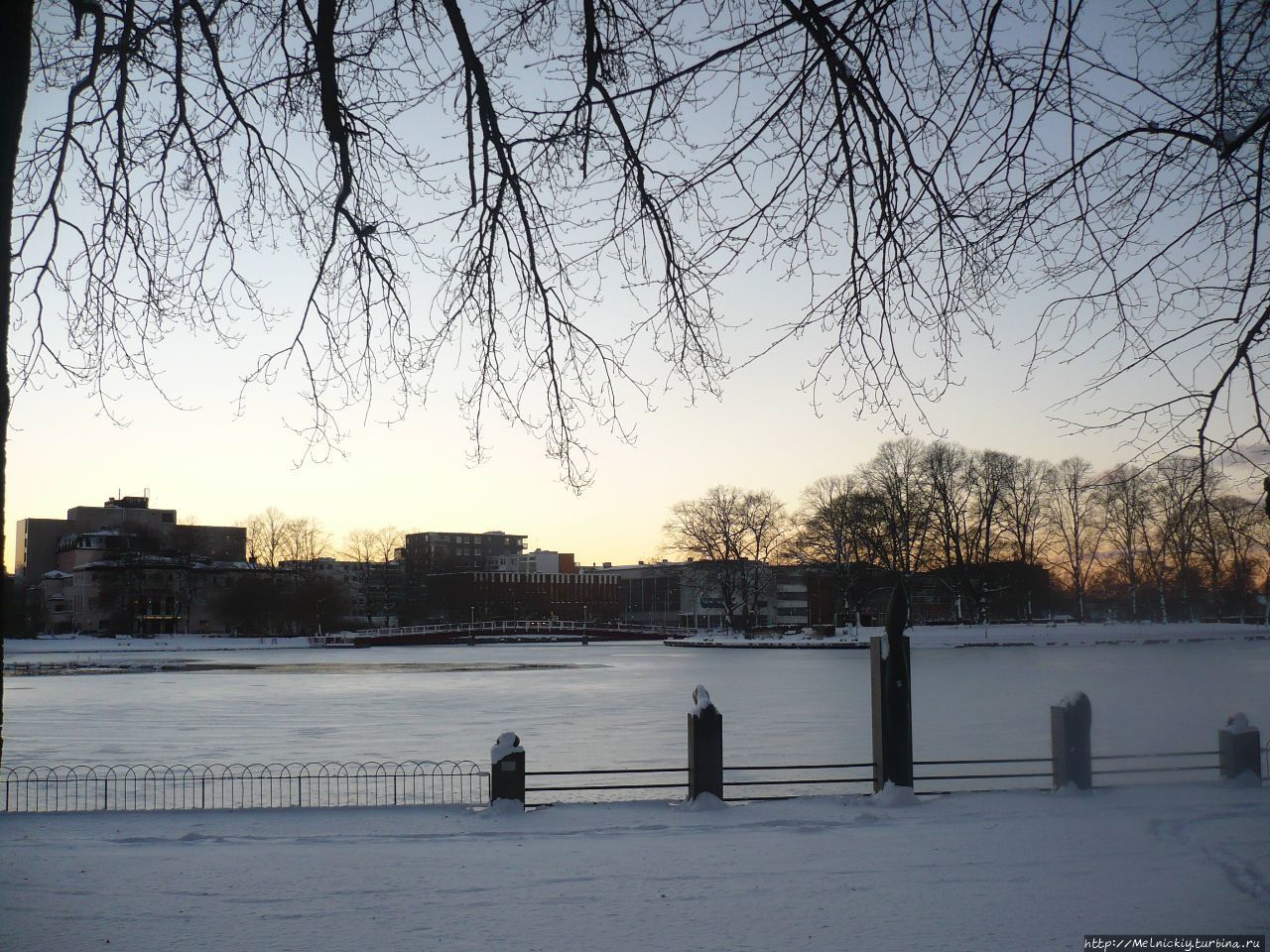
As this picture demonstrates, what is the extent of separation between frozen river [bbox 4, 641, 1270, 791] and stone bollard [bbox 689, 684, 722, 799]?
6.18 metres

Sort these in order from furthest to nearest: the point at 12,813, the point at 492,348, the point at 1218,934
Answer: the point at 12,813, the point at 1218,934, the point at 492,348

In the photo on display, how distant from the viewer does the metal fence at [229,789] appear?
15.3 meters

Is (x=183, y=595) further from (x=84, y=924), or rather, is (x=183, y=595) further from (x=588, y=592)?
(x=84, y=924)

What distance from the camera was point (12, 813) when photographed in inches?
532

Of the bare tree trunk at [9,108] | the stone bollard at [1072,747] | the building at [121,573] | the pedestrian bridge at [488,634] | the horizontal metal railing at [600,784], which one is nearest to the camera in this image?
the bare tree trunk at [9,108]

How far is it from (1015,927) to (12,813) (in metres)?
11.9

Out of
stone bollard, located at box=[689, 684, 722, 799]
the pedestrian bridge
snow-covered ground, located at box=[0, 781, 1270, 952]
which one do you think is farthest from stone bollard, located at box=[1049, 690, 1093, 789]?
the pedestrian bridge

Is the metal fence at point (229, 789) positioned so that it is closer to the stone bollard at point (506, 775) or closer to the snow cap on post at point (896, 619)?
the stone bollard at point (506, 775)

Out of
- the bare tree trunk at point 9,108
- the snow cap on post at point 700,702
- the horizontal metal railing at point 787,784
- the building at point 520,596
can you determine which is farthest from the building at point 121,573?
the bare tree trunk at point 9,108

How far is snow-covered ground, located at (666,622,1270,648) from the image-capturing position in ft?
255

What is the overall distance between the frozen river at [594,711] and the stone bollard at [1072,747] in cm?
585

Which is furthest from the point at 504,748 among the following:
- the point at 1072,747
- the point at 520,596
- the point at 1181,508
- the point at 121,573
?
the point at 520,596

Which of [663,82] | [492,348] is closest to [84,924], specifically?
[492,348]

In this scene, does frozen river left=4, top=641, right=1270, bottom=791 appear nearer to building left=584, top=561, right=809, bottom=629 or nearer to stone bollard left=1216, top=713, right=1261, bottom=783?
stone bollard left=1216, top=713, right=1261, bottom=783
